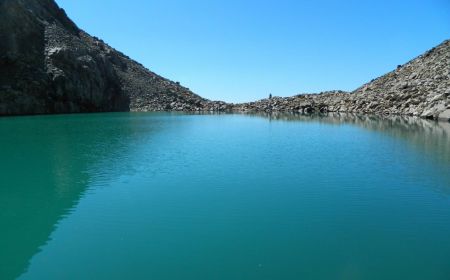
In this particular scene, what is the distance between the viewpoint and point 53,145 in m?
32.2

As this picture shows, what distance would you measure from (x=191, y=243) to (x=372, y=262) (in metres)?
4.77

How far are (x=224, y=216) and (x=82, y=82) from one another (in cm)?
7952

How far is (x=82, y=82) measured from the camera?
281 ft

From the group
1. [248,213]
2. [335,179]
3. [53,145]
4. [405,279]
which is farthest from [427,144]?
[53,145]

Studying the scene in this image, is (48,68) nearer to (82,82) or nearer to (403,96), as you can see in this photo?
(82,82)

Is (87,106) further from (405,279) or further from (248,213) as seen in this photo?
(405,279)

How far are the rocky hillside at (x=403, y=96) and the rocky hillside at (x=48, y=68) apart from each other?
47.3 m

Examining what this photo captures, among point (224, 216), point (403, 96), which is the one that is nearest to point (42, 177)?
point (224, 216)

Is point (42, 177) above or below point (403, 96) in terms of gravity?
below

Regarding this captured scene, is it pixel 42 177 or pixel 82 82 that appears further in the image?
pixel 82 82

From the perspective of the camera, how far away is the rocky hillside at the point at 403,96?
2643 inches

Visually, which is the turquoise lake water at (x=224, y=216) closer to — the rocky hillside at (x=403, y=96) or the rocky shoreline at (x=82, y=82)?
the rocky hillside at (x=403, y=96)

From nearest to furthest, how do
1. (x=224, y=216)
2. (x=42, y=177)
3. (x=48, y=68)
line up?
(x=224, y=216)
(x=42, y=177)
(x=48, y=68)

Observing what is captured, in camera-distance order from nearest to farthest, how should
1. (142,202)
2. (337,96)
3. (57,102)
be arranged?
(142,202) → (57,102) → (337,96)
